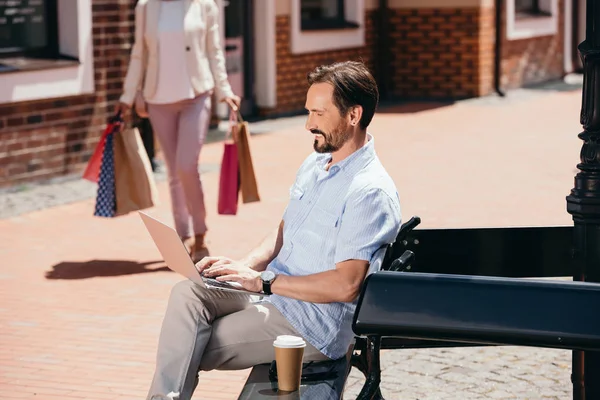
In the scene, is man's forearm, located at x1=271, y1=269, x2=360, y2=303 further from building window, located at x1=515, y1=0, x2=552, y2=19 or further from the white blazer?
building window, located at x1=515, y1=0, x2=552, y2=19

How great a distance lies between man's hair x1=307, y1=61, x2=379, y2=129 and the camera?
13.7 ft

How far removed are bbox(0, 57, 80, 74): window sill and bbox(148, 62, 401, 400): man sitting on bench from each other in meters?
7.34

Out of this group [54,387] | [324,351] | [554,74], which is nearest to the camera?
[324,351]

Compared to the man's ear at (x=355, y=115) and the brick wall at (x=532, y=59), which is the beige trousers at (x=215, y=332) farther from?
the brick wall at (x=532, y=59)

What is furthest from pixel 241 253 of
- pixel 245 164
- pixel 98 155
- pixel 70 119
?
pixel 70 119

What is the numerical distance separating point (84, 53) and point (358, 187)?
8327mm

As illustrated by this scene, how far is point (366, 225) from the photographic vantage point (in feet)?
13.3

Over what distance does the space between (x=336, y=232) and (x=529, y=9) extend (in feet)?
63.7

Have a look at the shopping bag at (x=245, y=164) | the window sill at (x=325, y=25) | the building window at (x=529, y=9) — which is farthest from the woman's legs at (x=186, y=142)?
the building window at (x=529, y=9)

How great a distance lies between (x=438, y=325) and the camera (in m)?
3.65

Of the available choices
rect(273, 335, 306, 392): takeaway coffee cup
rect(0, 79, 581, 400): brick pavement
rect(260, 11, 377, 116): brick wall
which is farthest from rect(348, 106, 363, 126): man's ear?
rect(260, 11, 377, 116): brick wall

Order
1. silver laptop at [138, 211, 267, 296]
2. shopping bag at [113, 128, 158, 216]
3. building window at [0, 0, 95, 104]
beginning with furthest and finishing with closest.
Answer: building window at [0, 0, 95, 104], shopping bag at [113, 128, 158, 216], silver laptop at [138, 211, 267, 296]

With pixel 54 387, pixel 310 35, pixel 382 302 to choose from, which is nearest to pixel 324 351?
pixel 382 302

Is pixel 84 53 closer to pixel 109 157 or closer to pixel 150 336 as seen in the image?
pixel 109 157
